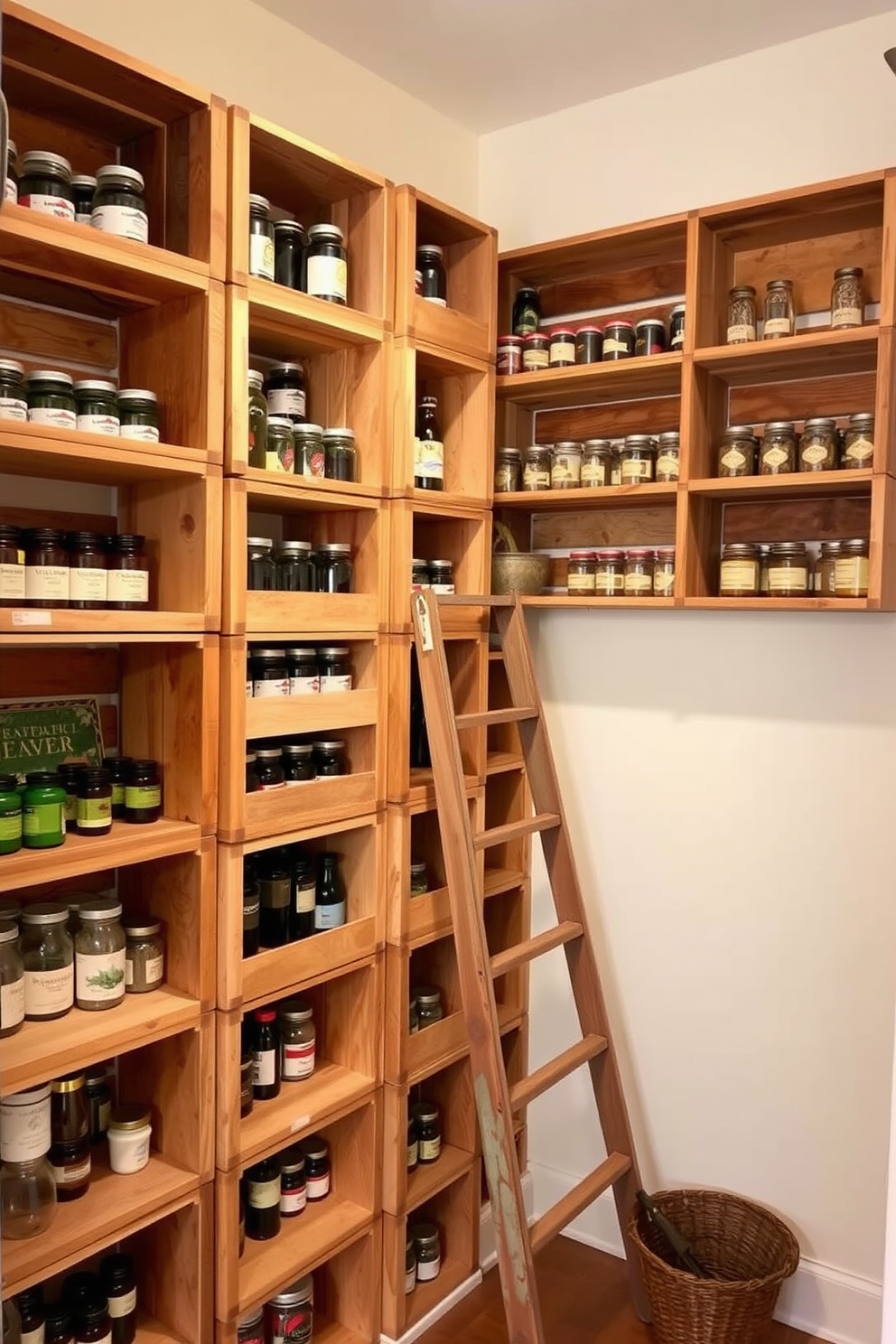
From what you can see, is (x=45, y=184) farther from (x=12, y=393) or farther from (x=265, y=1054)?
(x=265, y=1054)

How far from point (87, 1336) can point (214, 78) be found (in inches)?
84.8

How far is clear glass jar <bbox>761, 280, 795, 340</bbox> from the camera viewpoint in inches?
78.0

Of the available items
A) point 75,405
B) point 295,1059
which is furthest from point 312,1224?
point 75,405

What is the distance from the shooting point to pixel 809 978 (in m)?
2.13

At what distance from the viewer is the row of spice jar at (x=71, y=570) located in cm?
143

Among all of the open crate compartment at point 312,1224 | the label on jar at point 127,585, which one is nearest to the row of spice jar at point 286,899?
the open crate compartment at point 312,1224

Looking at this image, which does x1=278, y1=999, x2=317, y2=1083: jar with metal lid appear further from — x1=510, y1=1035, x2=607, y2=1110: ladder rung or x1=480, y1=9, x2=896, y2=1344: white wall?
x1=480, y1=9, x2=896, y2=1344: white wall

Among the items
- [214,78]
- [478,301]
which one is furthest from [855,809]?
[214,78]

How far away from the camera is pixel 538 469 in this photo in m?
2.28

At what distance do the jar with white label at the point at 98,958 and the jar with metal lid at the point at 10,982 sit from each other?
10 centimetres

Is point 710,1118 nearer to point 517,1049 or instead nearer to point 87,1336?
point 517,1049

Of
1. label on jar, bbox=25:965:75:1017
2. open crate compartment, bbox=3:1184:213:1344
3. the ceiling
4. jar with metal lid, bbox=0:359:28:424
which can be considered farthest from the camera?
the ceiling

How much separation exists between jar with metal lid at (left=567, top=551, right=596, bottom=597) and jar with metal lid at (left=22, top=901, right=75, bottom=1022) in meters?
1.25

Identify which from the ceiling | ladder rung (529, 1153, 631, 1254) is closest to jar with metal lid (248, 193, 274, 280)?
the ceiling
